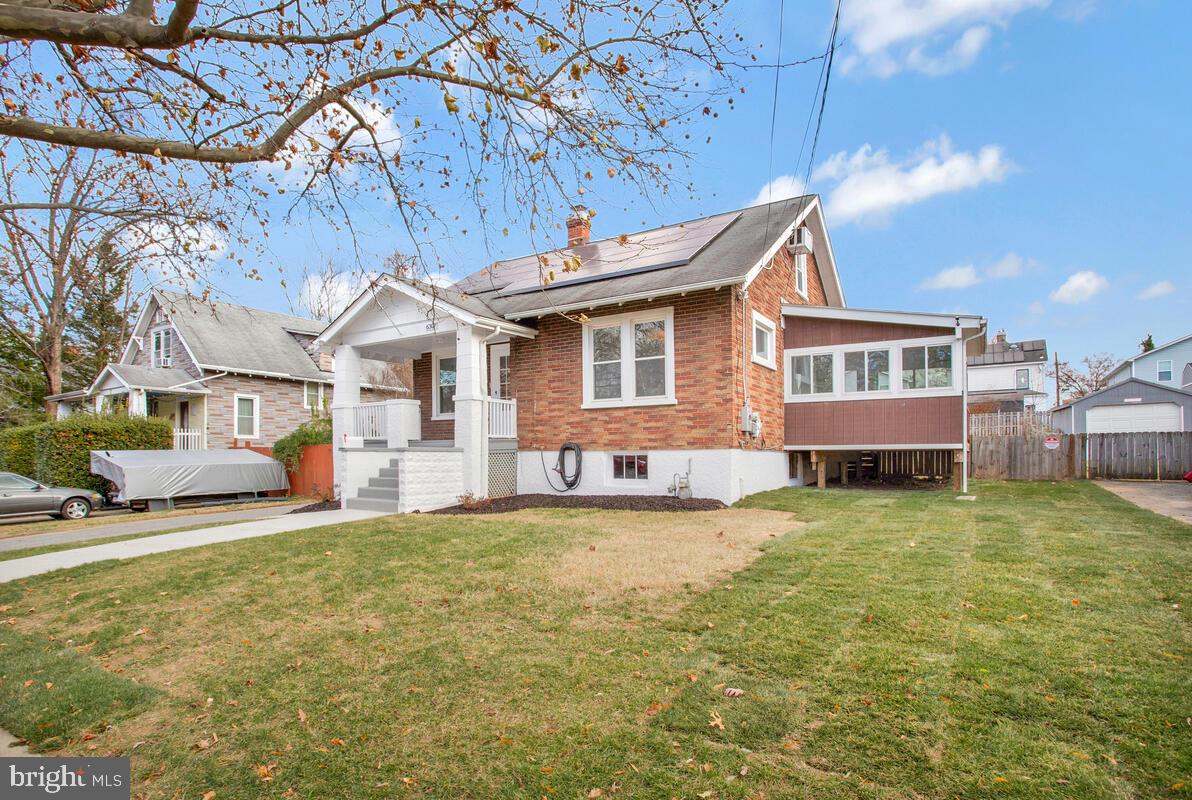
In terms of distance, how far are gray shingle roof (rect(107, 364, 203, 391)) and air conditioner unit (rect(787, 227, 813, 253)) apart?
20760mm

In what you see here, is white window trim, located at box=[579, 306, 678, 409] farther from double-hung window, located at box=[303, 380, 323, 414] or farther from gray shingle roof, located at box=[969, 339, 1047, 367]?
gray shingle roof, located at box=[969, 339, 1047, 367]

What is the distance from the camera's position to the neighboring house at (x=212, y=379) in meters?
22.0

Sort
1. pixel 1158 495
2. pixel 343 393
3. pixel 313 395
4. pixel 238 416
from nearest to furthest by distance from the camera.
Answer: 1. pixel 1158 495
2. pixel 343 393
3. pixel 238 416
4. pixel 313 395

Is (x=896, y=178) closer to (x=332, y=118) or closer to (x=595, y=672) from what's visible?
(x=332, y=118)

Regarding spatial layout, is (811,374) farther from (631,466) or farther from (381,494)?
(381,494)

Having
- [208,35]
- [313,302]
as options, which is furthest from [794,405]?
[313,302]

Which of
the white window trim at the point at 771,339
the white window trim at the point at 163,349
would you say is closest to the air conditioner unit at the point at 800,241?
the white window trim at the point at 771,339

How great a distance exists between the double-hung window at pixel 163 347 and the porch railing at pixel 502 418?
17.3 metres

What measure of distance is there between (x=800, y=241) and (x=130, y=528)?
16.1m

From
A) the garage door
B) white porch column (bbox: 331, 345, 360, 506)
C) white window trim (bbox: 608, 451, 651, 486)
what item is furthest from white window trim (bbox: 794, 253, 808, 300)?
the garage door

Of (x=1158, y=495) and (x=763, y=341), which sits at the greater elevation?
(x=763, y=341)

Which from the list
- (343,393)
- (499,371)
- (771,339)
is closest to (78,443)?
(343,393)

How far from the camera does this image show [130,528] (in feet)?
38.0

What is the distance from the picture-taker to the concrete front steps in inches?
485
